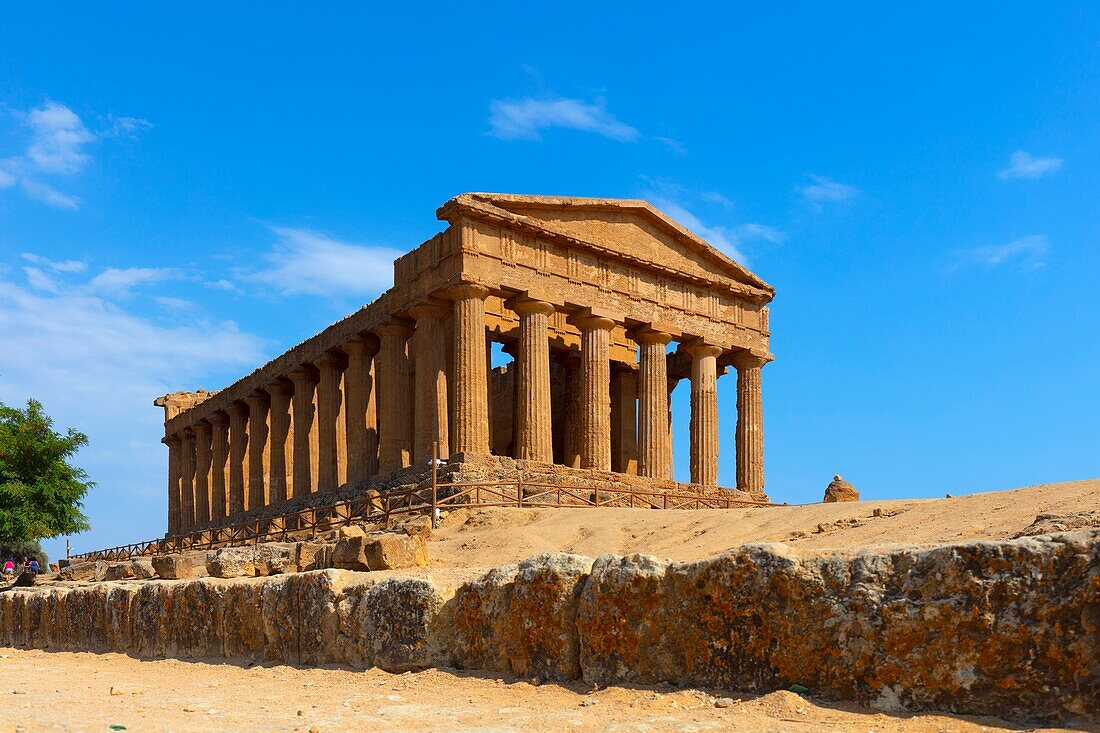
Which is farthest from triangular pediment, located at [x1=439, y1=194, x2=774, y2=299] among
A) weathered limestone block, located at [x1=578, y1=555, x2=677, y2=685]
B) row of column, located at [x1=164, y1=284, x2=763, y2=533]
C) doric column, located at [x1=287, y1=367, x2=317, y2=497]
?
weathered limestone block, located at [x1=578, y1=555, x2=677, y2=685]

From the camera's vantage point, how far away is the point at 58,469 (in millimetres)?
45000

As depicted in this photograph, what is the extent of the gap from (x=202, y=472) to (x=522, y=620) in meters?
46.1

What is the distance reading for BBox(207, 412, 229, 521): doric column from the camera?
1891 inches

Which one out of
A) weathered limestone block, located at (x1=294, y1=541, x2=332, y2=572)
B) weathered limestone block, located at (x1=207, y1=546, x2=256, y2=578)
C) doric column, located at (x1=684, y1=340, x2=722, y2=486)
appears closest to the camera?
weathered limestone block, located at (x1=294, y1=541, x2=332, y2=572)

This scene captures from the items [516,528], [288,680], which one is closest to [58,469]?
[516,528]

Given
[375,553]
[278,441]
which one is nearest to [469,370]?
[278,441]

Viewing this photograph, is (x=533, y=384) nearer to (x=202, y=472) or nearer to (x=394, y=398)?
(x=394, y=398)

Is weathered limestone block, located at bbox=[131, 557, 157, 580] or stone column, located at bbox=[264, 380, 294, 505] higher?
stone column, located at bbox=[264, 380, 294, 505]

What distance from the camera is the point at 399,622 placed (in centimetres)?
873

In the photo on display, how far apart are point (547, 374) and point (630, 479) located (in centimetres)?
408

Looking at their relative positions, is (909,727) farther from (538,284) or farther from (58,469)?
(58,469)

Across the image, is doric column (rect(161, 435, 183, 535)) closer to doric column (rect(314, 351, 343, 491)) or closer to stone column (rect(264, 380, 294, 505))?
stone column (rect(264, 380, 294, 505))

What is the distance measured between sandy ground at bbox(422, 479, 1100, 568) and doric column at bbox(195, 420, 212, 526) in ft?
100

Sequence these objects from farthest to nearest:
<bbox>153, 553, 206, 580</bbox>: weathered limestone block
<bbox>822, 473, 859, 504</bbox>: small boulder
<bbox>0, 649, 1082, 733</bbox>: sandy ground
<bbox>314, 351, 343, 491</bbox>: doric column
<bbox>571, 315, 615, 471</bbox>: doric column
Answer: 1. <bbox>314, 351, 343, 491</bbox>: doric column
2. <bbox>571, 315, 615, 471</bbox>: doric column
3. <bbox>822, 473, 859, 504</bbox>: small boulder
4. <bbox>153, 553, 206, 580</bbox>: weathered limestone block
5. <bbox>0, 649, 1082, 733</bbox>: sandy ground
